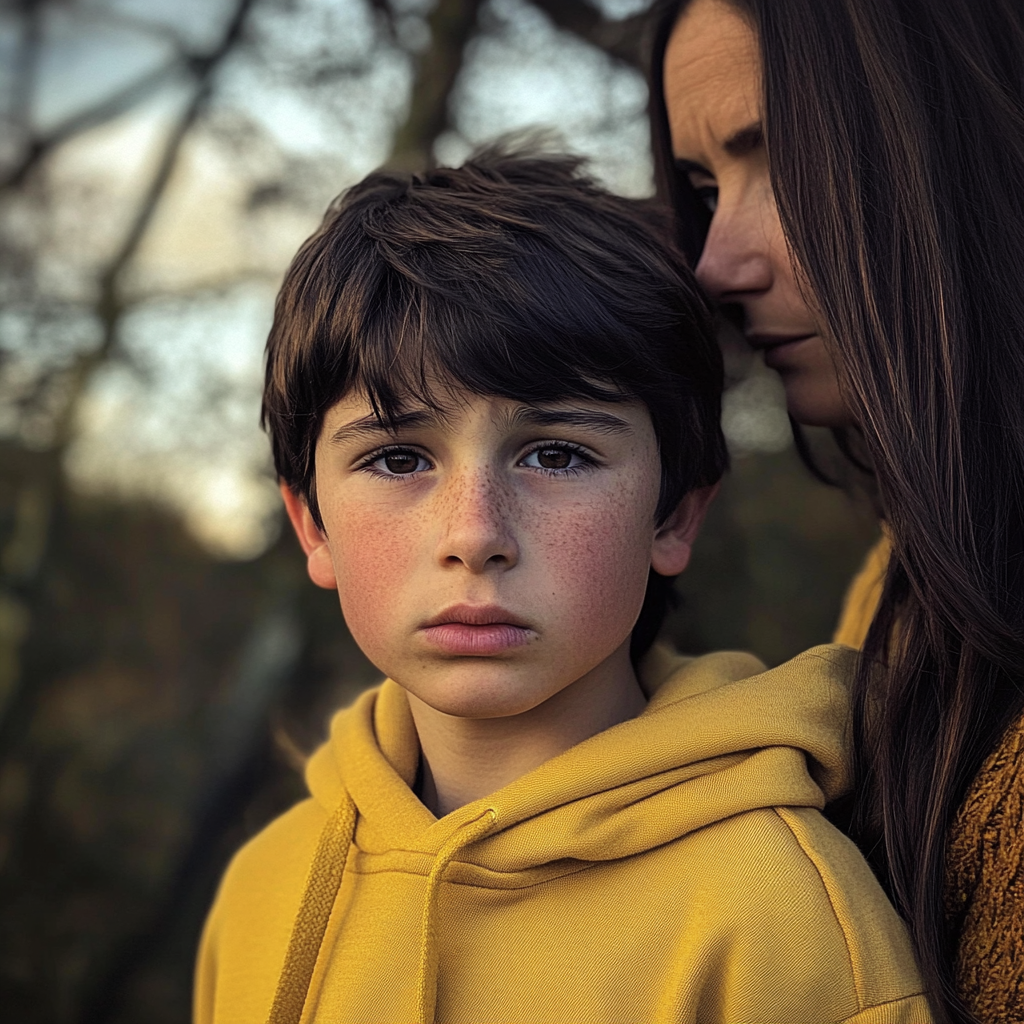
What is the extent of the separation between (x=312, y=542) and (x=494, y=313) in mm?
467

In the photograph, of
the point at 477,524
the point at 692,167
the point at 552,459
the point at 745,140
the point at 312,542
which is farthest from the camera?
the point at 692,167

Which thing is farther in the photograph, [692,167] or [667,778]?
[692,167]

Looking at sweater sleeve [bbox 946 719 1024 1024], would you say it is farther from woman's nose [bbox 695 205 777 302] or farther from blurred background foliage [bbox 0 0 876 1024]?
blurred background foliage [bbox 0 0 876 1024]

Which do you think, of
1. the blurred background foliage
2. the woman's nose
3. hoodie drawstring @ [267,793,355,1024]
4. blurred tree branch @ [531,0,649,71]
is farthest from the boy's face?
blurred tree branch @ [531,0,649,71]

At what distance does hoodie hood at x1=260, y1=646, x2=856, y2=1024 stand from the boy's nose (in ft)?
0.96

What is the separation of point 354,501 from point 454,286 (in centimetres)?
30

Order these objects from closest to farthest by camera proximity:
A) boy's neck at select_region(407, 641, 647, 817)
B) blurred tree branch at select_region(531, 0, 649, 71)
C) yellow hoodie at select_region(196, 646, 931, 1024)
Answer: yellow hoodie at select_region(196, 646, 931, 1024), boy's neck at select_region(407, 641, 647, 817), blurred tree branch at select_region(531, 0, 649, 71)

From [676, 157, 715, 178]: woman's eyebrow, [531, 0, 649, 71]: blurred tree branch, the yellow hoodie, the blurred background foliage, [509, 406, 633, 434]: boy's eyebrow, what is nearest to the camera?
the yellow hoodie

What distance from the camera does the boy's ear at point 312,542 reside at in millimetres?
1597

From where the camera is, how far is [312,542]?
1.64 meters

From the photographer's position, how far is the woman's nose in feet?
5.65

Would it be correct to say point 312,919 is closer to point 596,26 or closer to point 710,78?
point 710,78

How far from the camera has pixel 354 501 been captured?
1413 mm

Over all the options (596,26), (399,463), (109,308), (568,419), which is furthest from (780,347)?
(109,308)
